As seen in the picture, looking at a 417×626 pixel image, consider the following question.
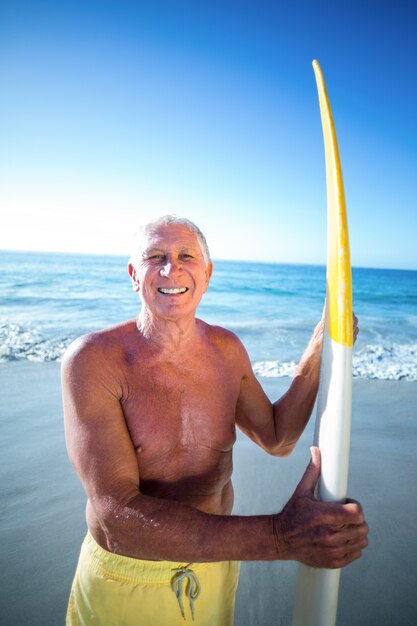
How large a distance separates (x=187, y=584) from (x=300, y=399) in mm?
785

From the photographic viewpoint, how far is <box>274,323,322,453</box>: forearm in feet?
4.52

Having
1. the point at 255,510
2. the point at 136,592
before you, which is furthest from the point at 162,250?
the point at 255,510

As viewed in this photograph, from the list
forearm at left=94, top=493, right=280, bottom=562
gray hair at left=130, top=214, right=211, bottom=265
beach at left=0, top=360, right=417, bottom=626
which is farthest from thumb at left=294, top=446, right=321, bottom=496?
beach at left=0, top=360, right=417, bottom=626

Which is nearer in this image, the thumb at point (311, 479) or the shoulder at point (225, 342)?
the thumb at point (311, 479)

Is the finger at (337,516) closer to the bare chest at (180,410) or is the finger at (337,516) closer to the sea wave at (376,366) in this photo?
the bare chest at (180,410)

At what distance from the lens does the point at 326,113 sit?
1069 millimetres

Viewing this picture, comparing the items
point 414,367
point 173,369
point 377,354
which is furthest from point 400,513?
point 377,354

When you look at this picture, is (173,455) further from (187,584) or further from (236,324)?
(236,324)

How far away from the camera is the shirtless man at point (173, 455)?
95cm

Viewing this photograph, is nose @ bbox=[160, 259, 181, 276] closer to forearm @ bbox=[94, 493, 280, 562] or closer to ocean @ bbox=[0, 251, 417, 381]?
forearm @ bbox=[94, 493, 280, 562]

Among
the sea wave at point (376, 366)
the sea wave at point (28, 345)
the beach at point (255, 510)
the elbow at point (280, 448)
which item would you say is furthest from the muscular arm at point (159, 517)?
the sea wave at point (28, 345)

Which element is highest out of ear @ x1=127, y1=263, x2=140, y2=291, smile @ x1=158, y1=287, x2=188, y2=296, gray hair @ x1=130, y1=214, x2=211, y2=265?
gray hair @ x1=130, y1=214, x2=211, y2=265

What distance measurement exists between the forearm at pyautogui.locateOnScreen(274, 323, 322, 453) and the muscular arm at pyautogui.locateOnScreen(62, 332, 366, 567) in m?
0.46

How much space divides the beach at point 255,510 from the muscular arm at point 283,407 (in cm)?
112
